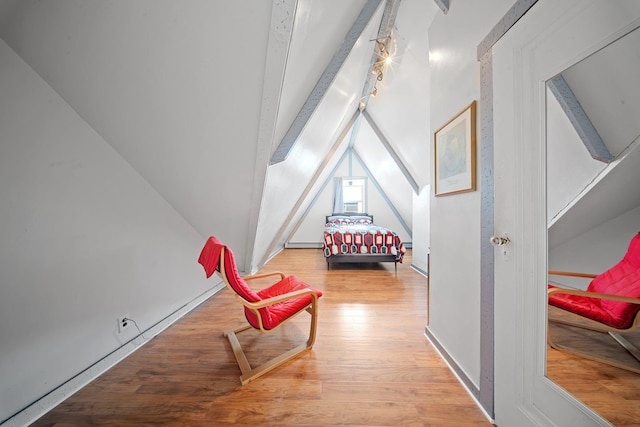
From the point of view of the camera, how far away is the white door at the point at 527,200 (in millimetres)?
771

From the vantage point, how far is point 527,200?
2.99ft

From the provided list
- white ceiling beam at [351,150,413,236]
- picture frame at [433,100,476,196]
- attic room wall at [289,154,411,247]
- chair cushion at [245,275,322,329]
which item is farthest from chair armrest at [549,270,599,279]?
attic room wall at [289,154,411,247]

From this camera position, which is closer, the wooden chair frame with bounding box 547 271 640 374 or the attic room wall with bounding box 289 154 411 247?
the wooden chair frame with bounding box 547 271 640 374

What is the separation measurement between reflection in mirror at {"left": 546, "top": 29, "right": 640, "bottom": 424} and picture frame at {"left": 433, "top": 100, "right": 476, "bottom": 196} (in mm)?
389

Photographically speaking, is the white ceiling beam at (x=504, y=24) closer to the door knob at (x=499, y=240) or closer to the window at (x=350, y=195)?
the door knob at (x=499, y=240)

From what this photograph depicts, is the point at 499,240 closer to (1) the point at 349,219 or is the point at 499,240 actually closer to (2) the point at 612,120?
(2) the point at 612,120

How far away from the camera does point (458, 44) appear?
1.36 meters

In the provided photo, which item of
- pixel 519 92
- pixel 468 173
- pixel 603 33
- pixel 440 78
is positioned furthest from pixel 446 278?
pixel 440 78

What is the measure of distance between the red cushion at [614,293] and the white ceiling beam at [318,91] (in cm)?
189

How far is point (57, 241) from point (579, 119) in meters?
2.51

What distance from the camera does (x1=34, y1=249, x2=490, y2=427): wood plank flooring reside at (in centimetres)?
115

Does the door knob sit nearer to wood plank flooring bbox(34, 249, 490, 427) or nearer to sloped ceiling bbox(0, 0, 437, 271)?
wood plank flooring bbox(34, 249, 490, 427)

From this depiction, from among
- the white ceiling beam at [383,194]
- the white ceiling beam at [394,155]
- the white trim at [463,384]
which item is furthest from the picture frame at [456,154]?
the white ceiling beam at [383,194]

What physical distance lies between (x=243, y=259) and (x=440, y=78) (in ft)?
10.0
